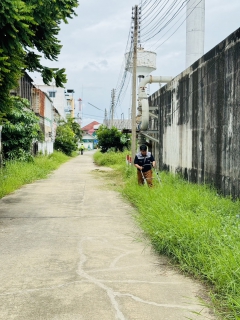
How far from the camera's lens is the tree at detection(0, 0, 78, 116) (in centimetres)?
634

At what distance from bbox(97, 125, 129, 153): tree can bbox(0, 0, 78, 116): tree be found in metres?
23.0

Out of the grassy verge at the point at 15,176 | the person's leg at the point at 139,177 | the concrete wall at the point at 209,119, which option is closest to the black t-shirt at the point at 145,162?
the person's leg at the point at 139,177

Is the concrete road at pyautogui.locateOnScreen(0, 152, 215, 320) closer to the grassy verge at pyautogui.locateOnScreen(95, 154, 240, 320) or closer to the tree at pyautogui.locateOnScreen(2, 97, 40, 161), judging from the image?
the grassy verge at pyautogui.locateOnScreen(95, 154, 240, 320)

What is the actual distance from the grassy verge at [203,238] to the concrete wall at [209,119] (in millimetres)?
909

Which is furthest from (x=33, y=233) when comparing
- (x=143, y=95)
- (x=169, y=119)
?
(x=143, y=95)

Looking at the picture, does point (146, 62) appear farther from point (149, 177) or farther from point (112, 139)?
point (149, 177)

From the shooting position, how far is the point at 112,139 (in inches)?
1312

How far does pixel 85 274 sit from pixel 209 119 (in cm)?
597

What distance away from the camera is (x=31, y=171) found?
659 inches

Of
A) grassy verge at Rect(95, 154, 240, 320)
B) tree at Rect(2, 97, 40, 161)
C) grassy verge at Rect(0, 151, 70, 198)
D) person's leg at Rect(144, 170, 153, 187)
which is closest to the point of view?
grassy verge at Rect(95, 154, 240, 320)

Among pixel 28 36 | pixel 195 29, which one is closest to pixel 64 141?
pixel 195 29

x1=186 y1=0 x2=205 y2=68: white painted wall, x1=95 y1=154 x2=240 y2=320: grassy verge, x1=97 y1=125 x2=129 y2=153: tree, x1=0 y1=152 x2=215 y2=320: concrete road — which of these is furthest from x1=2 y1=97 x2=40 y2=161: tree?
x1=97 y1=125 x2=129 y2=153: tree

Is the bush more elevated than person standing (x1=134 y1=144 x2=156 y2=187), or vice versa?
the bush

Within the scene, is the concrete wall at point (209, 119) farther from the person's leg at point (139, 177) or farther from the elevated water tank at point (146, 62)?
the elevated water tank at point (146, 62)
